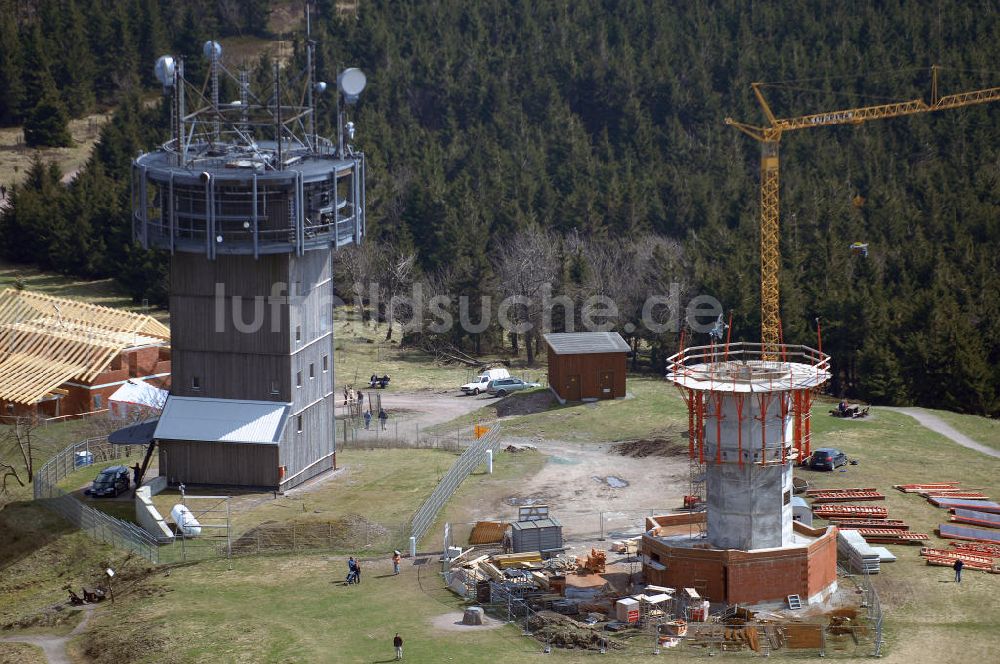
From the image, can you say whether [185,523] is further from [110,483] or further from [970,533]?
[970,533]

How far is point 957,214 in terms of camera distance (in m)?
141

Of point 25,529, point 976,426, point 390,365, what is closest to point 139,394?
point 25,529

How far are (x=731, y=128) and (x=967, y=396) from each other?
7708 cm

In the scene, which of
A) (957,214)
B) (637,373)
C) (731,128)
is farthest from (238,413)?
(731,128)

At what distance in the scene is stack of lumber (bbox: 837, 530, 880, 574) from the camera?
224 feet

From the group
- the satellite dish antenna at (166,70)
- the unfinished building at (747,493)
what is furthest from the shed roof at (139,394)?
the unfinished building at (747,493)

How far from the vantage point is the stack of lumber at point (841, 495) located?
78.4 m

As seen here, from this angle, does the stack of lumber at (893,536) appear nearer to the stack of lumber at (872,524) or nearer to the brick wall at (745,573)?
the stack of lumber at (872,524)

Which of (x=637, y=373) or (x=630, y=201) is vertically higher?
(x=630, y=201)

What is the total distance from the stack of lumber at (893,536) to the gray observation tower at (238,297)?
29035 millimetres

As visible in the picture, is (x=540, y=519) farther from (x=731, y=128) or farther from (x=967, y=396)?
(x=731, y=128)

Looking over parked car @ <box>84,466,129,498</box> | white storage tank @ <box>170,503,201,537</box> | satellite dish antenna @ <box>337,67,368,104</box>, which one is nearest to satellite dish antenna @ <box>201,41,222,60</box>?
satellite dish antenna @ <box>337,67,368,104</box>

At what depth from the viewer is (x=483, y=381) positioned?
110 meters

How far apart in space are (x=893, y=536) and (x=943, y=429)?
23956mm
